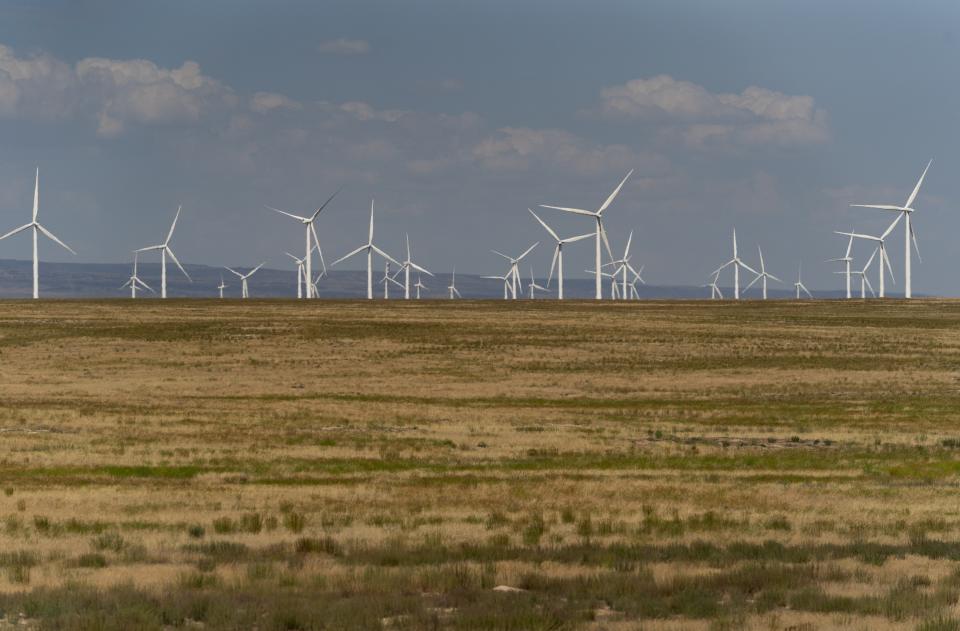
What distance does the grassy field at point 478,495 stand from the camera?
53.9ft

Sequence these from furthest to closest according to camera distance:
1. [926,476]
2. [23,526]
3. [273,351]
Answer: [273,351]
[926,476]
[23,526]

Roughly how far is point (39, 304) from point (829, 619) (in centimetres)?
14387

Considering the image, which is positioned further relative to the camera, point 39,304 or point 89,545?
point 39,304

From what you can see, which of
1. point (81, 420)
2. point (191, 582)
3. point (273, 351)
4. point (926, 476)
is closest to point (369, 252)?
point (273, 351)

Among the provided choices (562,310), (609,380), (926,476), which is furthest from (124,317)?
(926,476)

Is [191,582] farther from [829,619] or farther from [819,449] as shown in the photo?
[819,449]

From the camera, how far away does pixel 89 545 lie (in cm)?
2112

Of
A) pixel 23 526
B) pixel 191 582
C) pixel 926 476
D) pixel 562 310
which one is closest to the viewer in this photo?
pixel 191 582

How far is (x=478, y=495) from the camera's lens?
2836cm

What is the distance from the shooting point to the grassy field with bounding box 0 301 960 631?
53.9 ft

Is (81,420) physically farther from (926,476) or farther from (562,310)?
(562,310)

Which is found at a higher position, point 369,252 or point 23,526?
point 369,252

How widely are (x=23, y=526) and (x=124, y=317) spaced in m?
104

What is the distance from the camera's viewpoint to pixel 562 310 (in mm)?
145875
